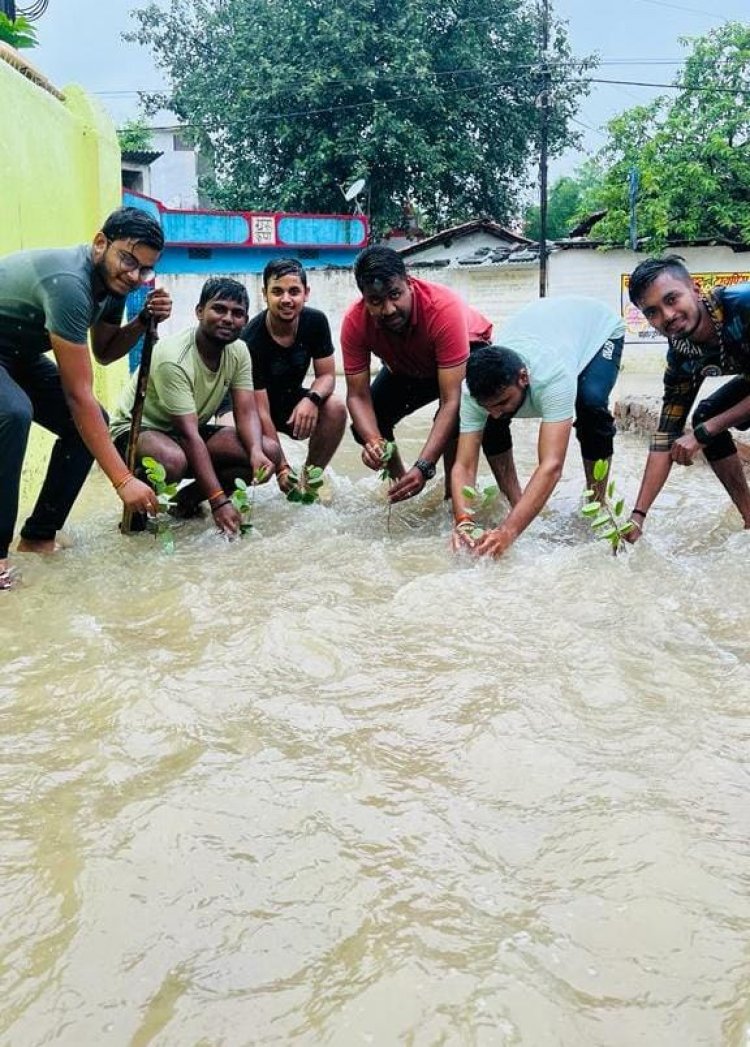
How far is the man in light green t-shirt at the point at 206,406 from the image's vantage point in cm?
396

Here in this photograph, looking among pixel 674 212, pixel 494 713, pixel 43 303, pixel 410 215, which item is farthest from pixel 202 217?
pixel 494 713

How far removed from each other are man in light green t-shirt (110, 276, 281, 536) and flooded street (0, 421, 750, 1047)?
91 cm

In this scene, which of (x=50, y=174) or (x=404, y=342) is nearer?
(x=404, y=342)

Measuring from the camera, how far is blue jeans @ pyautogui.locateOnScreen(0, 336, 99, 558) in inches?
124

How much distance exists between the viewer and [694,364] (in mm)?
3725

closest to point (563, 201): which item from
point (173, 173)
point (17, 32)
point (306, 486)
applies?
point (173, 173)

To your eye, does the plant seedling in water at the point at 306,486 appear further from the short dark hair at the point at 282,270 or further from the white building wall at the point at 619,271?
the white building wall at the point at 619,271

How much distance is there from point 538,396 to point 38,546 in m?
2.13

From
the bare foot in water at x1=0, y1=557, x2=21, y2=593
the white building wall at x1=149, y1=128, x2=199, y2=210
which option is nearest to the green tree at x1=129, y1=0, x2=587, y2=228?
the white building wall at x1=149, y1=128, x2=199, y2=210

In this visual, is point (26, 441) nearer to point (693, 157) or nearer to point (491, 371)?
point (491, 371)

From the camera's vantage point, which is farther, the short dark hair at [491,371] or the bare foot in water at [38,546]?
the bare foot in water at [38,546]

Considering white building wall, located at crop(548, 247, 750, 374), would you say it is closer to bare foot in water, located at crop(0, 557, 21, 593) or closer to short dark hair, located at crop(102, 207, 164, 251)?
short dark hair, located at crop(102, 207, 164, 251)

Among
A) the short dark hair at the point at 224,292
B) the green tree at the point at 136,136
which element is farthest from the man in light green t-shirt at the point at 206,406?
the green tree at the point at 136,136

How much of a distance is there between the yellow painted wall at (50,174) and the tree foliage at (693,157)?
13.3 metres
